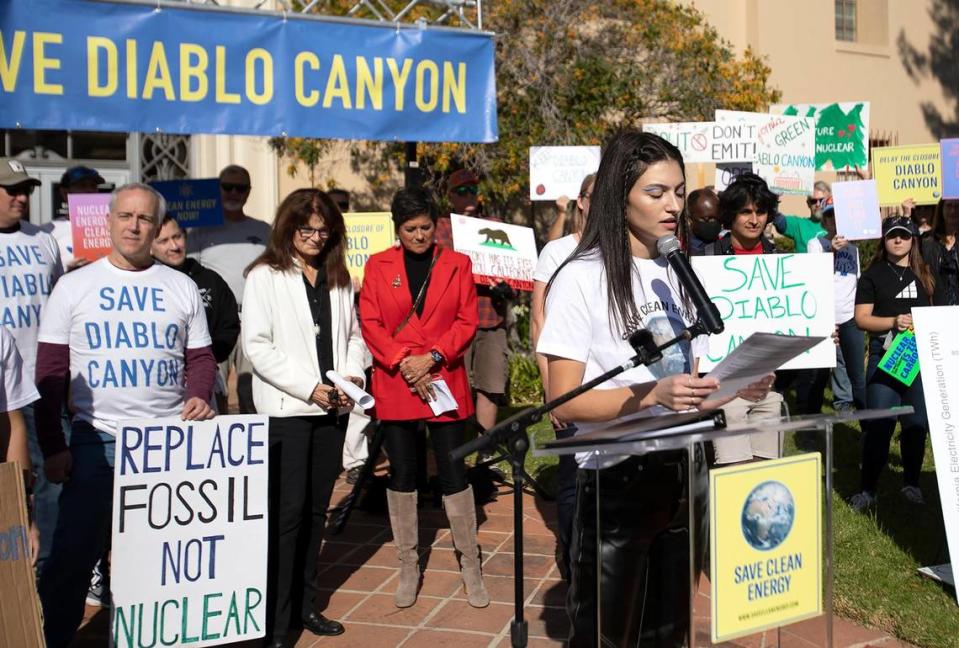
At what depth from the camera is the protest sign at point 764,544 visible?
9.00 feet

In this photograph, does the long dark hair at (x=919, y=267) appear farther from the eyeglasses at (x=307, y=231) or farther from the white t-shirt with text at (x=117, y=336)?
the white t-shirt with text at (x=117, y=336)

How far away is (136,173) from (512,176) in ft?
15.3

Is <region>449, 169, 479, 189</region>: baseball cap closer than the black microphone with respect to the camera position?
No

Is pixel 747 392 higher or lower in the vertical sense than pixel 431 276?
lower

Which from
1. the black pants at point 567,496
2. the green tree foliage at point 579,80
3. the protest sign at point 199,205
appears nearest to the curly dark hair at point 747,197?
the black pants at point 567,496

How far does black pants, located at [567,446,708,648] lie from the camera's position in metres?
2.97

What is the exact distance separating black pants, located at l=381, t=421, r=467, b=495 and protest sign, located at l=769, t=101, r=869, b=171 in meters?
7.62

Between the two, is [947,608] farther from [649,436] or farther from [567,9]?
[567,9]

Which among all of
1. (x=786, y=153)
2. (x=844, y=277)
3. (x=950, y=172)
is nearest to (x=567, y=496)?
(x=844, y=277)

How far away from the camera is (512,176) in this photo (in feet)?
42.4

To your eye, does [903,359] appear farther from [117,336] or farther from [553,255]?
[117,336]

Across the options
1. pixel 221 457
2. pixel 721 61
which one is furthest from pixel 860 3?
pixel 221 457

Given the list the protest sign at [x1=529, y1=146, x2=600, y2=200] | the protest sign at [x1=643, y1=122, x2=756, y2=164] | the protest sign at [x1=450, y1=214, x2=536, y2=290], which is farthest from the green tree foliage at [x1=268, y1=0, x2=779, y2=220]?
the protest sign at [x1=450, y1=214, x2=536, y2=290]

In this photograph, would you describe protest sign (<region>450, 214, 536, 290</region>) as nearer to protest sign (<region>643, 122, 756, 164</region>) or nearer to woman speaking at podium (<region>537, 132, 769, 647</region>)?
protest sign (<region>643, 122, 756, 164</region>)
